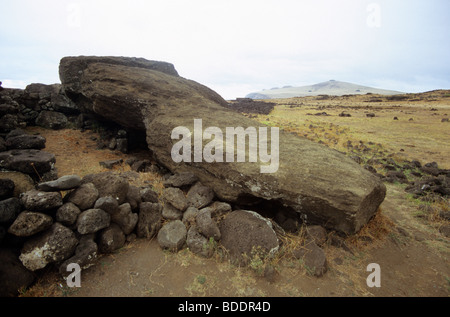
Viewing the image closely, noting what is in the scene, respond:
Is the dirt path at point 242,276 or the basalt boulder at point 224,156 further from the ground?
the basalt boulder at point 224,156

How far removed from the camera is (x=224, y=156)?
5.91m

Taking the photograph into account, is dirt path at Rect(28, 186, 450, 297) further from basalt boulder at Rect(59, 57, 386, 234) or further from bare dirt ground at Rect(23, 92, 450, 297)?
basalt boulder at Rect(59, 57, 386, 234)

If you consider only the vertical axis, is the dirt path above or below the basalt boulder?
below

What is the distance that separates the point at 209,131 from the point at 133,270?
4301mm

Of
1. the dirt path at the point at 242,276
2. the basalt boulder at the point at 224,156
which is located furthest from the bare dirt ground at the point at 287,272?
the basalt boulder at the point at 224,156

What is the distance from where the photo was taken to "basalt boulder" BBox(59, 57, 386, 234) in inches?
197

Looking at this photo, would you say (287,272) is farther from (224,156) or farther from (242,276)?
(224,156)

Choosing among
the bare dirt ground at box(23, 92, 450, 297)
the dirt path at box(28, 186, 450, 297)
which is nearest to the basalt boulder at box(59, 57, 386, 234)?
the bare dirt ground at box(23, 92, 450, 297)

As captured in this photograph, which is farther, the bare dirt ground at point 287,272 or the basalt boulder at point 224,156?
the basalt boulder at point 224,156

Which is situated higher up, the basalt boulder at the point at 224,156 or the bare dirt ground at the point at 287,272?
the basalt boulder at the point at 224,156

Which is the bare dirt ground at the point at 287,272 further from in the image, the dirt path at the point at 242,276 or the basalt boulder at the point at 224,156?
the basalt boulder at the point at 224,156

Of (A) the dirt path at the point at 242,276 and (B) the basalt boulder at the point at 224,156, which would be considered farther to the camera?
(B) the basalt boulder at the point at 224,156

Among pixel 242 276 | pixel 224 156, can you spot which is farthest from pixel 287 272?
pixel 224 156

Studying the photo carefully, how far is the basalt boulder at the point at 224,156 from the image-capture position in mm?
5016
